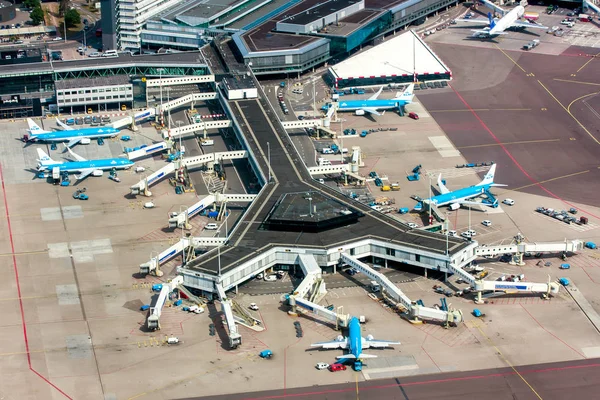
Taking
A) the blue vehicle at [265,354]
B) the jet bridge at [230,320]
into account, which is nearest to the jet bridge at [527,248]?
the jet bridge at [230,320]

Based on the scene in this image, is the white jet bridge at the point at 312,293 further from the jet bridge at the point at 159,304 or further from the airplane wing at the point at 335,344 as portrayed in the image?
the jet bridge at the point at 159,304

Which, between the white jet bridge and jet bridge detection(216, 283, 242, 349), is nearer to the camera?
jet bridge detection(216, 283, 242, 349)

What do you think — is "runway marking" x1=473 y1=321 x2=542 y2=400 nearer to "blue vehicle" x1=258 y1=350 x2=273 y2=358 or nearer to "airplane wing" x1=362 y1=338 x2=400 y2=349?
"airplane wing" x1=362 y1=338 x2=400 y2=349

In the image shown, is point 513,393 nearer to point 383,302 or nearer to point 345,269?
point 383,302

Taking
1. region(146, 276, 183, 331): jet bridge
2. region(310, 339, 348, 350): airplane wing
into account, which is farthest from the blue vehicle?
region(146, 276, 183, 331): jet bridge

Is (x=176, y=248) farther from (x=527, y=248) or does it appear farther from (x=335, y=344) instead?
(x=527, y=248)
